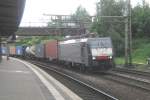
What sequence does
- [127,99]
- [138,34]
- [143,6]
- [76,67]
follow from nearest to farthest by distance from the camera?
[127,99]
[76,67]
[138,34]
[143,6]

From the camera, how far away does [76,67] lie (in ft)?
127

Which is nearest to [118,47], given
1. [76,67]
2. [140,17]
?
[140,17]

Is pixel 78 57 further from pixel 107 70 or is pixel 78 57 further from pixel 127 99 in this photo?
pixel 127 99

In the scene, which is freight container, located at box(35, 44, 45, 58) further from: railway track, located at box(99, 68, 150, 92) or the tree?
railway track, located at box(99, 68, 150, 92)

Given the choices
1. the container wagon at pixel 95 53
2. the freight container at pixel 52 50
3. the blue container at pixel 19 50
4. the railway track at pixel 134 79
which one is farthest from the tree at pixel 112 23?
the railway track at pixel 134 79

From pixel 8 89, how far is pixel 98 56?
594 inches

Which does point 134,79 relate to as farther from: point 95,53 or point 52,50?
point 52,50

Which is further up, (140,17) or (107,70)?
(140,17)

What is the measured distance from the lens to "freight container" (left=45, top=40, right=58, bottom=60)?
163 feet

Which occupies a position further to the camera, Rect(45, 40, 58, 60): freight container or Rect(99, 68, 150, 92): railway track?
Rect(45, 40, 58, 60): freight container

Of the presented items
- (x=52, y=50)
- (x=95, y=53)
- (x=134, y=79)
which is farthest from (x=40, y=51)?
(x=134, y=79)

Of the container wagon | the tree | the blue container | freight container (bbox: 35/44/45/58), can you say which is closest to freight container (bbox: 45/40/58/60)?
freight container (bbox: 35/44/45/58)

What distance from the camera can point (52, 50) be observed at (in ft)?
172

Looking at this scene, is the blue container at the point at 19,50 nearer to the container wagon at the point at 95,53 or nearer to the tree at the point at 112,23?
the tree at the point at 112,23
